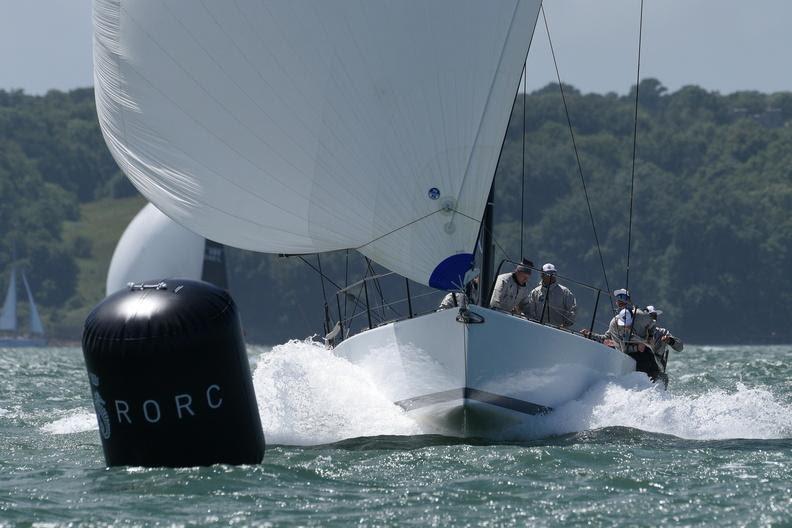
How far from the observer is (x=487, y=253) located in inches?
458

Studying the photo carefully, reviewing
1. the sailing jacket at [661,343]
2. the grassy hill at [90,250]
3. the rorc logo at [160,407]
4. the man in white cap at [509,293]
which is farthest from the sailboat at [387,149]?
the grassy hill at [90,250]

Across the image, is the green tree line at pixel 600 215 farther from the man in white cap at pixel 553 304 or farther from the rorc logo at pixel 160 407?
the rorc logo at pixel 160 407

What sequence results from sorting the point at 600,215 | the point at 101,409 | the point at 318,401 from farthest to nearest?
1. the point at 600,215
2. the point at 318,401
3. the point at 101,409

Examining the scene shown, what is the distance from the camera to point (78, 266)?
87000 mm

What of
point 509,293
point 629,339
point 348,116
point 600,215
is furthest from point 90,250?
point 348,116

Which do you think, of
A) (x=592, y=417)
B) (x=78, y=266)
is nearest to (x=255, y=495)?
(x=592, y=417)

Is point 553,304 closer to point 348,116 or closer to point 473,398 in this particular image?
point 473,398

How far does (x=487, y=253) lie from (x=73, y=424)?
12.7 feet

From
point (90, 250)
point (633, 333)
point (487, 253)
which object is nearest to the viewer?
point (487, 253)

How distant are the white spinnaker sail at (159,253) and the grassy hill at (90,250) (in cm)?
3986

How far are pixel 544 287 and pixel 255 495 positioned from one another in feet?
15.2

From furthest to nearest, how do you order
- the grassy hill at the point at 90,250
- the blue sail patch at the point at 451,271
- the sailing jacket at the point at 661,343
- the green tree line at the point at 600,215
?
the grassy hill at the point at 90,250
the green tree line at the point at 600,215
the sailing jacket at the point at 661,343
the blue sail patch at the point at 451,271

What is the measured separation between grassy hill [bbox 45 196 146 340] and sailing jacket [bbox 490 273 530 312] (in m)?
65.3

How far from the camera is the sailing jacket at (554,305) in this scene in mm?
12289
